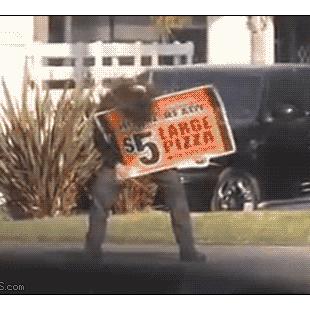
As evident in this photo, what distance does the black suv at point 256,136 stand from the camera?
516cm

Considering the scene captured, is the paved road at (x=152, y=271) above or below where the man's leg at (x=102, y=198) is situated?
below

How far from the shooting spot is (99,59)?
17.1ft

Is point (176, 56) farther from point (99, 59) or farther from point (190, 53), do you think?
point (99, 59)

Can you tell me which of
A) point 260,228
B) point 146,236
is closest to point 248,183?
point 260,228

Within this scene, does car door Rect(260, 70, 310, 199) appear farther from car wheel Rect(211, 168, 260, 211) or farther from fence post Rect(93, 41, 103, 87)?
fence post Rect(93, 41, 103, 87)

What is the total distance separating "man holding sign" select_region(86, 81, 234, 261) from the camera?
203 inches

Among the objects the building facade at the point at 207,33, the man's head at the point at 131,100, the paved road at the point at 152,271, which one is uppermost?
the building facade at the point at 207,33

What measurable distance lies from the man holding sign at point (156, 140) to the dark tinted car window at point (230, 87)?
0.16 ft

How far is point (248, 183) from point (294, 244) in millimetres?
411

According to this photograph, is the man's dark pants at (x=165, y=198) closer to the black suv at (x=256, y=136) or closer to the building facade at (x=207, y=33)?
the black suv at (x=256, y=136)

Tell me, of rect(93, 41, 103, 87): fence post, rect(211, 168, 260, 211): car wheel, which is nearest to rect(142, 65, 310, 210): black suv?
rect(211, 168, 260, 211): car wheel

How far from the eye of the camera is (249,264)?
5270 millimetres

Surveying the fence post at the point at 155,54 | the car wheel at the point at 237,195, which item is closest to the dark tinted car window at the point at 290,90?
the car wheel at the point at 237,195
